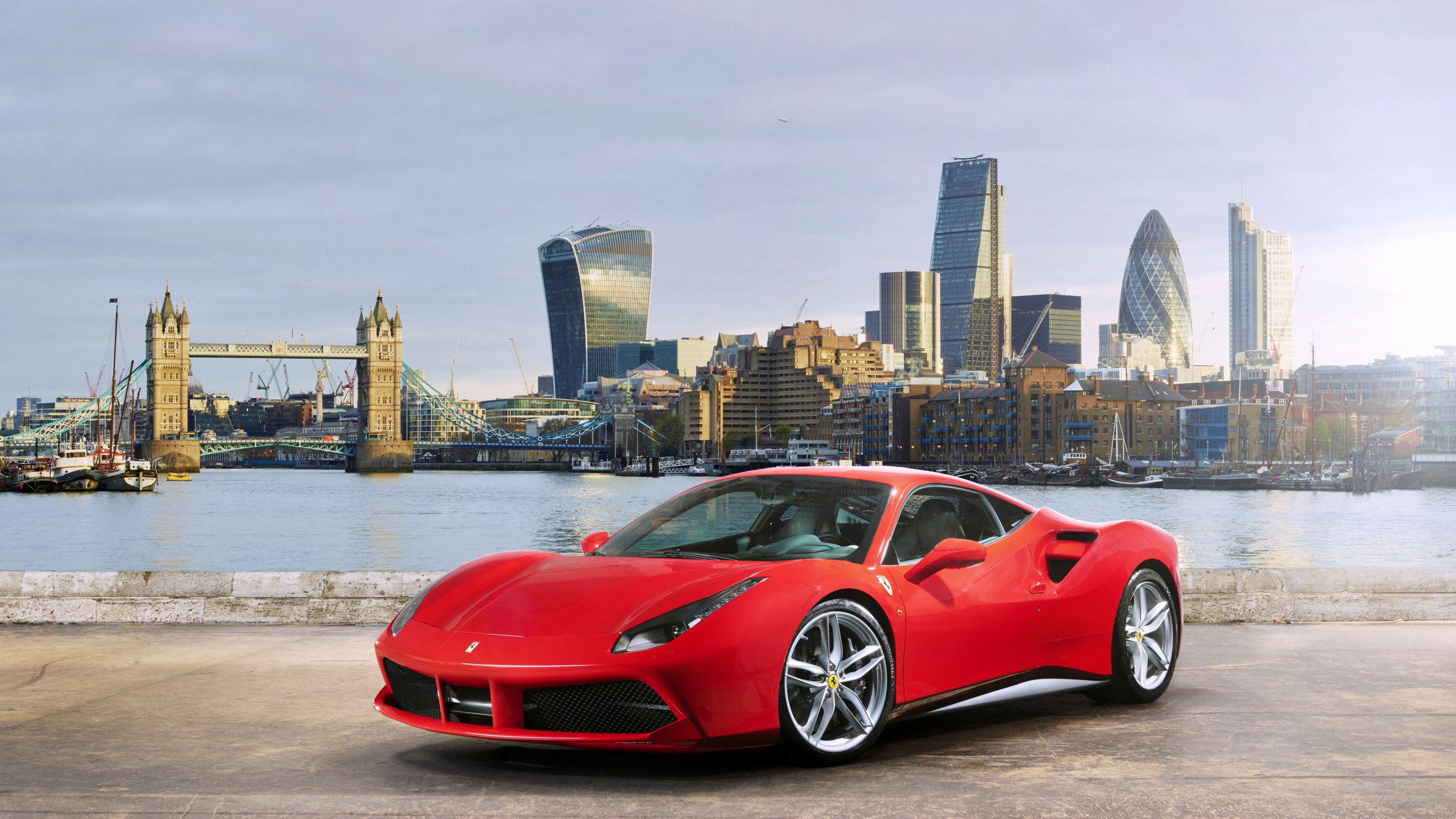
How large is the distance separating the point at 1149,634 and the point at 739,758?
2.53 meters

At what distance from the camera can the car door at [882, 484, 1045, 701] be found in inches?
194

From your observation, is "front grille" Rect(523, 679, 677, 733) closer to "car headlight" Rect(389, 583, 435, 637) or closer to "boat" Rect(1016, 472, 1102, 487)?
"car headlight" Rect(389, 583, 435, 637)

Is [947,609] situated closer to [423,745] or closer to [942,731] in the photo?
[942,731]

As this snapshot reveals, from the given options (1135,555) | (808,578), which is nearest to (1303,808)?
(808,578)

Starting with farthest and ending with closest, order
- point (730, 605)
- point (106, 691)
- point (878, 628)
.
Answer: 1. point (106, 691)
2. point (878, 628)
3. point (730, 605)

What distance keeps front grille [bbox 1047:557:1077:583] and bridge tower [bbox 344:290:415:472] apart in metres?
158

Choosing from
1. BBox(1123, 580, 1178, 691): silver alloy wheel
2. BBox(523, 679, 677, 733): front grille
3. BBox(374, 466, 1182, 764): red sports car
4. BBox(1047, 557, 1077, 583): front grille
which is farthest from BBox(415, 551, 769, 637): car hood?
BBox(1123, 580, 1178, 691): silver alloy wheel

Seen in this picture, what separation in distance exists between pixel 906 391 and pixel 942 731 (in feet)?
603

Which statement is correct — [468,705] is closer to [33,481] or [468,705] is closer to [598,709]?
[598,709]

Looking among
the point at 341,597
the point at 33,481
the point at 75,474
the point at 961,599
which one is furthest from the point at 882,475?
the point at 75,474

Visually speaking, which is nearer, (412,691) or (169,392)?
(412,691)

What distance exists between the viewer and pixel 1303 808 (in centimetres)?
402

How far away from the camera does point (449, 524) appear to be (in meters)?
62.3

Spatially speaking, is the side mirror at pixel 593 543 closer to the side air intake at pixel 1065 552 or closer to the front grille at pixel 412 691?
the front grille at pixel 412 691
